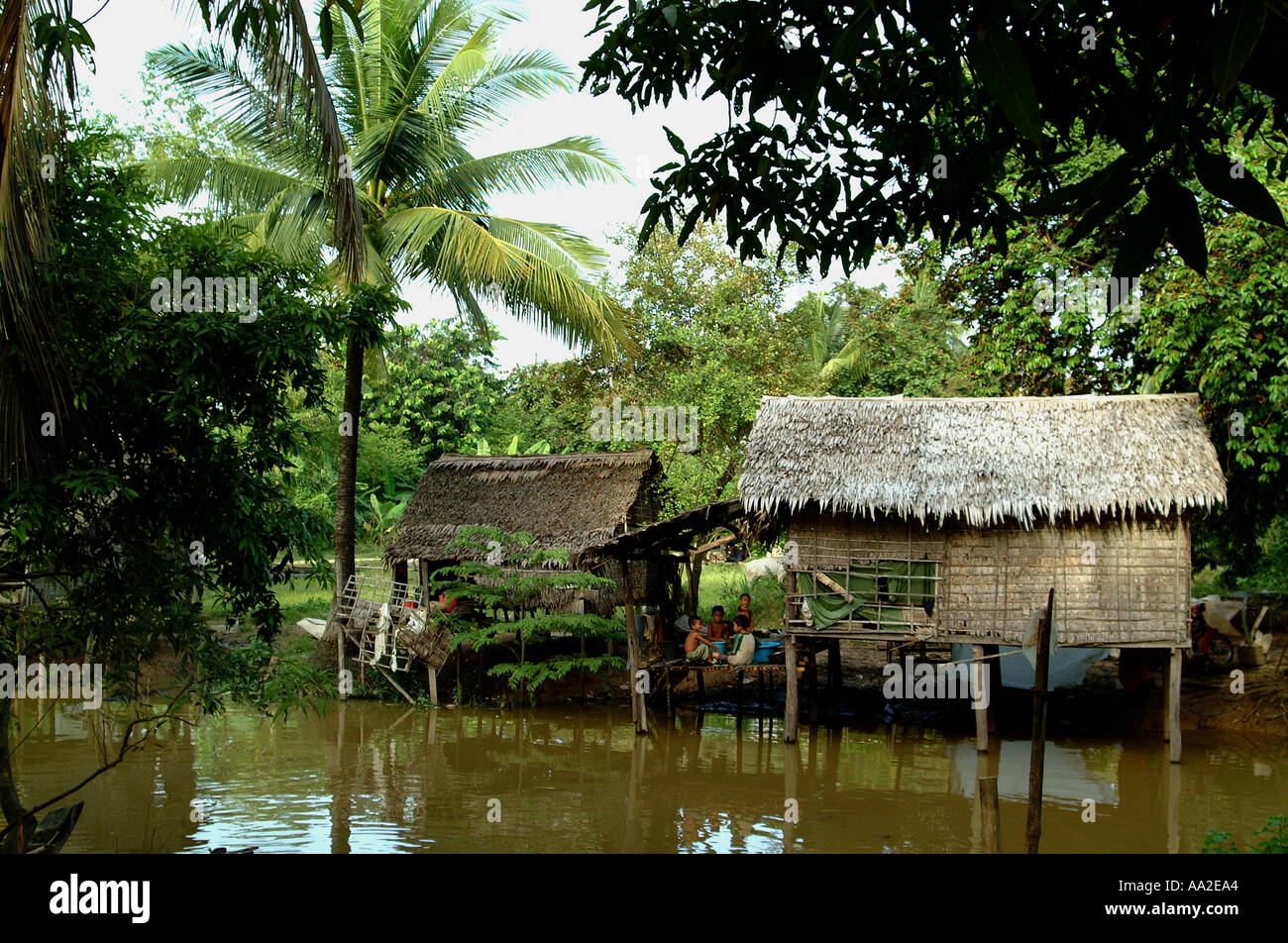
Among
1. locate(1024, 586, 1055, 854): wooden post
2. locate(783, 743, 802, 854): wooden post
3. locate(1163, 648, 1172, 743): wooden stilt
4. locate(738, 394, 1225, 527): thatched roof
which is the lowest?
locate(783, 743, 802, 854): wooden post

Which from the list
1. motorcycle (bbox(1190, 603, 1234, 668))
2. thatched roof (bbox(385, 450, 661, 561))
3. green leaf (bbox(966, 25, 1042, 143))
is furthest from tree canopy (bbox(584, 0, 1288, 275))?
motorcycle (bbox(1190, 603, 1234, 668))

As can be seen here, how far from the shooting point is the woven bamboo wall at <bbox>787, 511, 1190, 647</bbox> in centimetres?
1238

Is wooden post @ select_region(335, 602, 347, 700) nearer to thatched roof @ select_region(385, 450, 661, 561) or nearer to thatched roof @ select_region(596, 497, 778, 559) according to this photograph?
thatched roof @ select_region(385, 450, 661, 561)

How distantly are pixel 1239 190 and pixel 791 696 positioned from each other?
38.4ft

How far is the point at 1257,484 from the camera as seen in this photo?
13.8 metres

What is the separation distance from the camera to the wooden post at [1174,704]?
39.8ft

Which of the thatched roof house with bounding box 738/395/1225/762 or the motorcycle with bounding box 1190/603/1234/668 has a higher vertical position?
the thatched roof house with bounding box 738/395/1225/762

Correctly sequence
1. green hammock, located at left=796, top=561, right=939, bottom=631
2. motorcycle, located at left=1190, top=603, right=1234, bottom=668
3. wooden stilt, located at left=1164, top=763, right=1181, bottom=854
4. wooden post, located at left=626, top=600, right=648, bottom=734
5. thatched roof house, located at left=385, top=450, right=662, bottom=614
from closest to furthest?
wooden stilt, located at left=1164, top=763, right=1181, bottom=854 < green hammock, located at left=796, top=561, right=939, bottom=631 < wooden post, located at left=626, top=600, right=648, bottom=734 < motorcycle, located at left=1190, top=603, right=1234, bottom=668 < thatched roof house, located at left=385, top=450, right=662, bottom=614

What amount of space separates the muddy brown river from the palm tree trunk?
2.42 metres

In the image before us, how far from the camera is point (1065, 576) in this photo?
1250 cm

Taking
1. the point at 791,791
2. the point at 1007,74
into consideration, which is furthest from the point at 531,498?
the point at 1007,74

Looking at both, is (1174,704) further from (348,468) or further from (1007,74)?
(1007,74)

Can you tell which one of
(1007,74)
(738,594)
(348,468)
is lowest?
(738,594)
